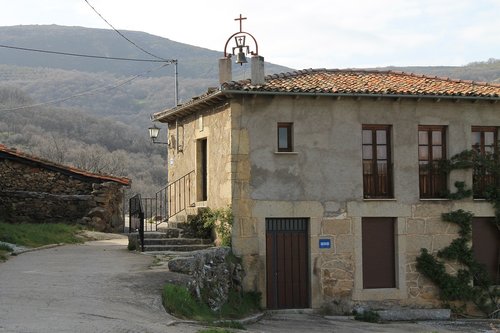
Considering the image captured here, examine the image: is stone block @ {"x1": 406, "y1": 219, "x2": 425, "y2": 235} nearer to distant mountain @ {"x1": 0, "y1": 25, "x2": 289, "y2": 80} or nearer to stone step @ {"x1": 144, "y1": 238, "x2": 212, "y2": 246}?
stone step @ {"x1": 144, "y1": 238, "x2": 212, "y2": 246}

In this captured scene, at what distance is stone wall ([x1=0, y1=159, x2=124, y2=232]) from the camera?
23.6m

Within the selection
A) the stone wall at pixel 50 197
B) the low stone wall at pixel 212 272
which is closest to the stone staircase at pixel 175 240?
the low stone wall at pixel 212 272

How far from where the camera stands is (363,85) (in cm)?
1967

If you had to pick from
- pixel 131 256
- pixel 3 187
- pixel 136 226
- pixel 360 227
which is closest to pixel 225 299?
pixel 131 256

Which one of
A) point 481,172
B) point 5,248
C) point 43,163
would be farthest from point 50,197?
point 481,172

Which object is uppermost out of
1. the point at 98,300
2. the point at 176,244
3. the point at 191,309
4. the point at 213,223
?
the point at 213,223

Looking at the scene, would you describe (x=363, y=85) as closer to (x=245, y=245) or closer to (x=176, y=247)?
(x=245, y=245)

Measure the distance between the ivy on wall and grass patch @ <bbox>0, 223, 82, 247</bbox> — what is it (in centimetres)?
955

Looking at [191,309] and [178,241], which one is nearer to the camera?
[191,309]

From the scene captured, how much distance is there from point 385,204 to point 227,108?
14.9 feet

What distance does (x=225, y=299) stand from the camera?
16500 mm

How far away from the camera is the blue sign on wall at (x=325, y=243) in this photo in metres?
18.9

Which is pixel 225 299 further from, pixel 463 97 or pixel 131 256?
Result: pixel 463 97

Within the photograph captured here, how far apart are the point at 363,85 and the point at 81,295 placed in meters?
9.79
